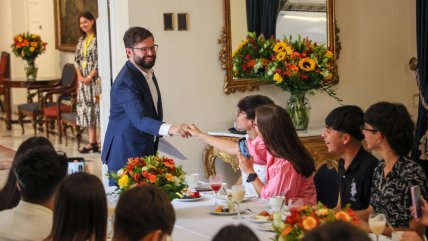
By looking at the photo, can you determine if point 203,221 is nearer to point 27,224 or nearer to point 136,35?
point 27,224

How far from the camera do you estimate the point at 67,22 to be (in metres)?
13.9

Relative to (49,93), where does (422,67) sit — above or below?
above

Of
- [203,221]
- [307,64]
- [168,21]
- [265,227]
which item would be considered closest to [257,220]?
[265,227]

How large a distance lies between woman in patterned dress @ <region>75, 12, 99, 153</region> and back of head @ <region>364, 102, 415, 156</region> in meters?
6.68

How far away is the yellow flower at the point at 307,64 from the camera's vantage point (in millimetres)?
6879

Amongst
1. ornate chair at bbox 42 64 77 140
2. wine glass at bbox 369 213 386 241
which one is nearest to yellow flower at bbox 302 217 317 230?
wine glass at bbox 369 213 386 241

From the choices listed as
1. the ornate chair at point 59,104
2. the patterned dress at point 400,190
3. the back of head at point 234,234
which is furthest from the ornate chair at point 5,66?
the back of head at point 234,234

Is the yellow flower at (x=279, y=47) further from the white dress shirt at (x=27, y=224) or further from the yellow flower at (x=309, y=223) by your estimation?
the yellow flower at (x=309, y=223)

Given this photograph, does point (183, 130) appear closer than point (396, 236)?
No

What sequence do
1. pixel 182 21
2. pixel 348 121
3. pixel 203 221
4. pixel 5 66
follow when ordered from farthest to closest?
pixel 5 66 → pixel 182 21 → pixel 348 121 → pixel 203 221

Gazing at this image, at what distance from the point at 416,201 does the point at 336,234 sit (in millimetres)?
1735

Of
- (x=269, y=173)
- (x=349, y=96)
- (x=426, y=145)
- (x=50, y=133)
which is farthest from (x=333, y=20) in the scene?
(x=50, y=133)

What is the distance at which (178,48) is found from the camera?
7.02 meters

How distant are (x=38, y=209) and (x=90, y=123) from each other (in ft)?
24.8
